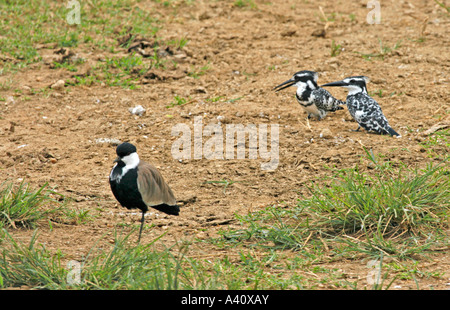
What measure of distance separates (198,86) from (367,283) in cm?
454

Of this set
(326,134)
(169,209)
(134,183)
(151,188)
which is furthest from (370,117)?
(134,183)

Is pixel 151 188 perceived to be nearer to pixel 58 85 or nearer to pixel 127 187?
pixel 127 187

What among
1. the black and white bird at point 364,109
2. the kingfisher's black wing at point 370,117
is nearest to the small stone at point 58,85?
the black and white bird at point 364,109

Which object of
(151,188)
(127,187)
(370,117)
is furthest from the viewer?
(370,117)

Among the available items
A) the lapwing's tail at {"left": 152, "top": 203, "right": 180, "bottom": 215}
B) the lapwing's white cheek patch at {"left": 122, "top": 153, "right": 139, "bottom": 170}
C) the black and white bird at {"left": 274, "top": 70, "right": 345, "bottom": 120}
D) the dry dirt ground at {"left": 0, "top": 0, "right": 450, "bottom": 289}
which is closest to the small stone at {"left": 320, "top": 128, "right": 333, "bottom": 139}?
the dry dirt ground at {"left": 0, "top": 0, "right": 450, "bottom": 289}

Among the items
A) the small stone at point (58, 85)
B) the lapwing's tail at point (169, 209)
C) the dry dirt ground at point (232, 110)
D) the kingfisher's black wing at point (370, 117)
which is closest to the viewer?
the lapwing's tail at point (169, 209)

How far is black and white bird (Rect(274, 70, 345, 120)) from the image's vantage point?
7.07 metres

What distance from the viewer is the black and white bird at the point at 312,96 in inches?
278

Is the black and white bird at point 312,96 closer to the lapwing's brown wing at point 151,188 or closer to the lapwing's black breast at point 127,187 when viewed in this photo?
the lapwing's brown wing at point 151,188

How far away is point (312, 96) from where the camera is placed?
23.0 feet

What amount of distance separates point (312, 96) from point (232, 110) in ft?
3.19

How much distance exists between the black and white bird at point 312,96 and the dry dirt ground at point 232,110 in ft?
0.59

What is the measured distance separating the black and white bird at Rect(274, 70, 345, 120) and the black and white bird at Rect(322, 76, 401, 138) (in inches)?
10.1

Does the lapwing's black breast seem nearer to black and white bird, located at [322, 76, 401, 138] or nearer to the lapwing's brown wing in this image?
the lapwing's brown wing
